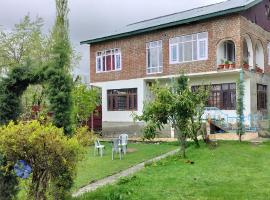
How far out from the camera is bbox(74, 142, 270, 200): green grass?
834cm

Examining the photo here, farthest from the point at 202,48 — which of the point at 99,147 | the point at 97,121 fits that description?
the point at 97,121

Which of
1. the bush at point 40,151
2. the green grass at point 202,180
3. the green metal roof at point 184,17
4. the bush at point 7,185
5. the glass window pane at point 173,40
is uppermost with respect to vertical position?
the green metal roof at point 184,17

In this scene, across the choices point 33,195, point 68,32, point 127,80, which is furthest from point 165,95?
point 127,80

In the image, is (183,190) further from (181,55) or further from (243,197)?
(181,55)

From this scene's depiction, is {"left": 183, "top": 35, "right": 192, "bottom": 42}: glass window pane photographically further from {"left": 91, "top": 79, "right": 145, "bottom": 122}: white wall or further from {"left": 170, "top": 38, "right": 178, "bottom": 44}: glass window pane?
{"left": 91, "top": 79, "right": 145, "bottom": 122}: white wall

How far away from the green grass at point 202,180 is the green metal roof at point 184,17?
9635 millimetres

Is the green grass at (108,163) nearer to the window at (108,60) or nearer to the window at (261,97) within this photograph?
the window at (261,97)

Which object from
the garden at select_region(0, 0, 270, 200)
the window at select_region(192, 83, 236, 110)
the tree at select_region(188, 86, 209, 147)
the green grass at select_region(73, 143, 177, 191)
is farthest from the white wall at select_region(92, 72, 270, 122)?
the garden at select_region(0, 0, 270, 200)

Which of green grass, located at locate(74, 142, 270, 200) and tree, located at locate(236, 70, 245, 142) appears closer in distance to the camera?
green grass, located at locate(74, 142, 270, 200)

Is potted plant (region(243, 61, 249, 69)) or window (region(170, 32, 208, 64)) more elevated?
window (region(170, 32, 208, 64))

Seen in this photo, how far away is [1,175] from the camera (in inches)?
290

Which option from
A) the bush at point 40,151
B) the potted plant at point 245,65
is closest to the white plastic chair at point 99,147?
the bush at point 40,151

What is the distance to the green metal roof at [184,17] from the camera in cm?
2130

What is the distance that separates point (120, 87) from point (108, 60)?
8.10 ft
